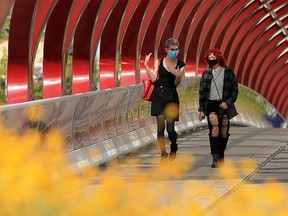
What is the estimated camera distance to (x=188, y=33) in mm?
41688

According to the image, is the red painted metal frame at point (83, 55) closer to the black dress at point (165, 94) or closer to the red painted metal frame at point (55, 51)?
the red painted metal frame at point (55, 51)

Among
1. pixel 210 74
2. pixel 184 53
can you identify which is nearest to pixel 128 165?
pixel 210 74

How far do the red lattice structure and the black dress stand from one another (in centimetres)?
479

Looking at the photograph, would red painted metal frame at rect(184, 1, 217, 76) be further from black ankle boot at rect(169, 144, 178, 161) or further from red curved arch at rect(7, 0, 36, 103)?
black ankle boot at rect(169, 144, 178, 161)

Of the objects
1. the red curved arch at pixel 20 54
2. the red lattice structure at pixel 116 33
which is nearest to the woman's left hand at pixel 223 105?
Result: the red lattice structure at pixel 116 33

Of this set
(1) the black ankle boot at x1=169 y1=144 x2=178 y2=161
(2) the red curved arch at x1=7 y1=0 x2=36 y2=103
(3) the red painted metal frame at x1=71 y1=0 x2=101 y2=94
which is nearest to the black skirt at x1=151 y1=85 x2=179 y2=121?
(1) the black ankle boot at x1=169 y1=144 x2=178 y2=161

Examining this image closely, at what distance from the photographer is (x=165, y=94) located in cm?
1470

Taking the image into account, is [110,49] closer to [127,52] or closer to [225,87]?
[127,52]

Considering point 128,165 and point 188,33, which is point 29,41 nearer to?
point 128,165

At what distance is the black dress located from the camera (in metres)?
14.6

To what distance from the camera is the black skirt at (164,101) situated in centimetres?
1470

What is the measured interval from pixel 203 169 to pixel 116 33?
15.0m

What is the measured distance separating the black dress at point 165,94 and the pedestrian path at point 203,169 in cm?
72

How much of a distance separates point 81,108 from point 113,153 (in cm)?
178
